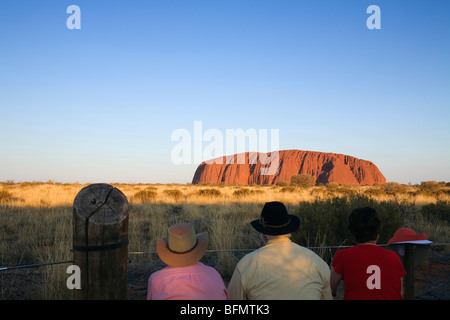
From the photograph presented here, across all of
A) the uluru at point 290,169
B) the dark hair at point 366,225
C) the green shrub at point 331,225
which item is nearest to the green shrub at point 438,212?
the green shrub at point 331,225

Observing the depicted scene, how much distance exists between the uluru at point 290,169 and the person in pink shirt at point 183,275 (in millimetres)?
104149

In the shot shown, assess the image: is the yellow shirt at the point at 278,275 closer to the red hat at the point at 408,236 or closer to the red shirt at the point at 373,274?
the red shirt at the point at 373,274

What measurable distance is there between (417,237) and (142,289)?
334 cm

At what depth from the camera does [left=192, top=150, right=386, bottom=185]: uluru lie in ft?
346

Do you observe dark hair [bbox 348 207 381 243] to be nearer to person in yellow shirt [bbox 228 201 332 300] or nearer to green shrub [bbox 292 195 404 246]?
person in yellow shirt [bbox 228 201 332 300]

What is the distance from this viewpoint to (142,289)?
14.1 ft

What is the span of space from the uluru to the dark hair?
10342cm

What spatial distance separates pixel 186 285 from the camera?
2240mm

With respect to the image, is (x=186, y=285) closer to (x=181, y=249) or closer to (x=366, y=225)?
(x=181, y=249)

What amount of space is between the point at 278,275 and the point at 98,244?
50.7 inches

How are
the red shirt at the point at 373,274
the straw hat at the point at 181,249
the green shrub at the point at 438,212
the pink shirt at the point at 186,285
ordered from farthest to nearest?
the green shrub at the point at 438,212
the red shirt at the point at 373,274
the straw hat at the point at 181,249
the pink shirt at the point at 186,285

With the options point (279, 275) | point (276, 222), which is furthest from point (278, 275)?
point (276, 222)

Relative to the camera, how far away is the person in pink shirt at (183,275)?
2.23m

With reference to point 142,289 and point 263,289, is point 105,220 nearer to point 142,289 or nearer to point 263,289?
point 263,289
